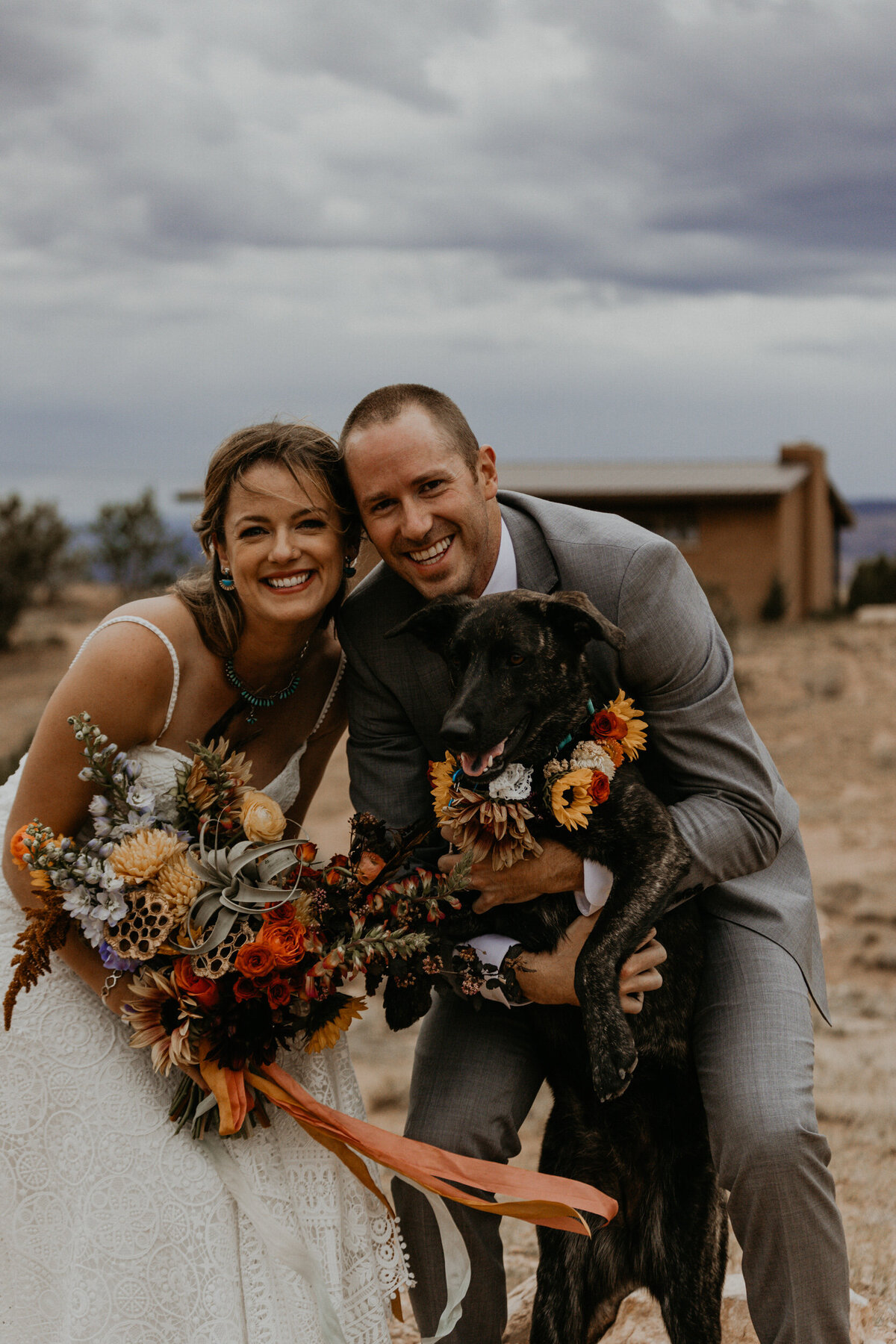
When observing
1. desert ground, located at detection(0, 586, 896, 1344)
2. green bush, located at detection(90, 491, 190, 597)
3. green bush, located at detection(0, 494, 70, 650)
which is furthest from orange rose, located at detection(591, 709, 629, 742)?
green bush, located at detection(90, 491, 190, 597)

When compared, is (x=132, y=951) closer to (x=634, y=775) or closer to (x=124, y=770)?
(x=124, y=770)

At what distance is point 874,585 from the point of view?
27.7 meters

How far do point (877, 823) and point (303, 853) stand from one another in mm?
11077

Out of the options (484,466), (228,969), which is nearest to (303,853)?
(228,969)

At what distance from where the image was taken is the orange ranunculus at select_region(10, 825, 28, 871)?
2566 millimetres

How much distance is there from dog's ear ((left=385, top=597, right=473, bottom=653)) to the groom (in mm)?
171

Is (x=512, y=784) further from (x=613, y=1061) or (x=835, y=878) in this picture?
(x=835, y=878)

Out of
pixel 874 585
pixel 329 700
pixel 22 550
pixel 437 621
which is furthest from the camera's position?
pixel 874 585

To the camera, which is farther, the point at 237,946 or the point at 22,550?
the point at 22,550

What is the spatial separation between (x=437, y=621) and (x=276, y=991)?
0.96 meters

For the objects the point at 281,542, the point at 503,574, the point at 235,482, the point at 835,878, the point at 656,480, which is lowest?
the point at 835,878

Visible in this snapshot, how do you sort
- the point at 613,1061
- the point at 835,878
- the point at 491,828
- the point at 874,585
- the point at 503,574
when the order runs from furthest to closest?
1. the point at 874,585
2. the point at 835,878
3. the point at 503,574
4. the point at 491,828
5. the point at 613,1061

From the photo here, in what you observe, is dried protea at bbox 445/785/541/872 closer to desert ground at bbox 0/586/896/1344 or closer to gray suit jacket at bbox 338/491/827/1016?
gray suit jacket at bbox 338/491/827/1016

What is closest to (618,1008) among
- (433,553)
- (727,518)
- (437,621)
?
(437,621)
